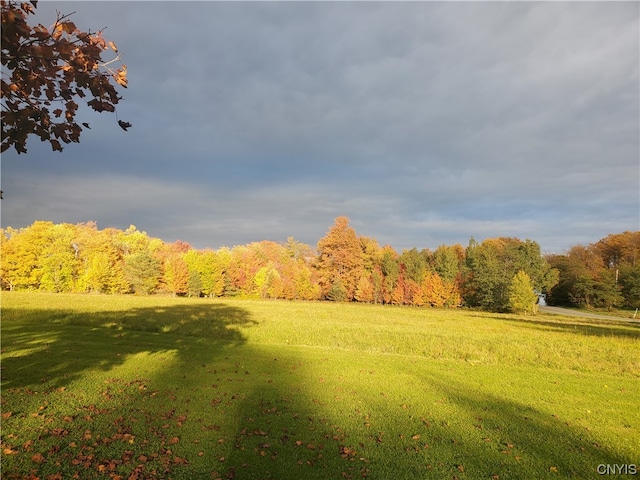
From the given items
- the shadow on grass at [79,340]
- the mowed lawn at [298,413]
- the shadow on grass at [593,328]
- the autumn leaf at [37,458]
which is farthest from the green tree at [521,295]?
the autumn leaf at [37,458]

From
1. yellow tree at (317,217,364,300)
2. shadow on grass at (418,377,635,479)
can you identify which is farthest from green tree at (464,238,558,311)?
shadow on grass at (418,377,635,479)

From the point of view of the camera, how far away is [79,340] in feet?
50.7

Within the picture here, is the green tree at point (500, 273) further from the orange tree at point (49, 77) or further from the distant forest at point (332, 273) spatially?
the orange tree at point (49, 77)

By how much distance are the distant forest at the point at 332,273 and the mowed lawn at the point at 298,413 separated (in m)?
54.2

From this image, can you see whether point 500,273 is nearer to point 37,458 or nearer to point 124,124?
point 37,458

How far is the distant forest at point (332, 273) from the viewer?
62.4 metres

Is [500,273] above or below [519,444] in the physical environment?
above

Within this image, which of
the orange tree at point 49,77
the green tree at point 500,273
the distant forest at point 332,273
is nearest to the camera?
the orange tree at point 49,77

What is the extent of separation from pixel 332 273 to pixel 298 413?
216 feet

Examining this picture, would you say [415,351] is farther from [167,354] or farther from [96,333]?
[96,333]

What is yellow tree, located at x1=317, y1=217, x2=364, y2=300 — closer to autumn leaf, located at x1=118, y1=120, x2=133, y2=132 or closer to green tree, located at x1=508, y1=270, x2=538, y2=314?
green tree, located at x1=508, y1=270, x2=538, y2=314

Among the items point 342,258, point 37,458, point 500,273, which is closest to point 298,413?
point 37,458

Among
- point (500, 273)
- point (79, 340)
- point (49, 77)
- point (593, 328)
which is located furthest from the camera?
point (500, 273)

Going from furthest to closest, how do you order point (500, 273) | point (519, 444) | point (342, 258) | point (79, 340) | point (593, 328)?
1. point (342, 258)
2. point (500, 273)
3. point (593, 328)
4. point (79, 340)
5. point (519, 444)
